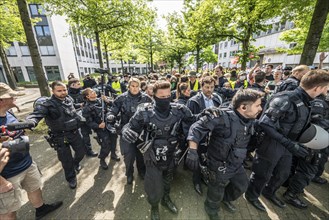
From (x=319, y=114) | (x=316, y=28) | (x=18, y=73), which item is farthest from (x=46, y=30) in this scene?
(x=319, y=114)

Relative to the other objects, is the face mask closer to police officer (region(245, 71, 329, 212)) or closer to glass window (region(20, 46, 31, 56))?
police officer (region(245, 71, 329, 212))

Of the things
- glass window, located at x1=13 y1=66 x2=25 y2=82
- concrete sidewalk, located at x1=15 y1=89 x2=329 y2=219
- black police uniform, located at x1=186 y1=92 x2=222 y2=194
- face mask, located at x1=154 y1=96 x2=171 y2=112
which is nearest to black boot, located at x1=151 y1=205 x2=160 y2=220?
concrete sidewalk, located at x1=15 y1=89 x2=329 y2=219

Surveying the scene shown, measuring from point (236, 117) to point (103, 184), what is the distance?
3165mm

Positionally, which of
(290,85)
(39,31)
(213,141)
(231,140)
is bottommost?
(213,141)

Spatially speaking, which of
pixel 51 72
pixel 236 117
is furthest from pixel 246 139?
pixel 51 72

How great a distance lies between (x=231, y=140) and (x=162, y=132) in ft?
3.39

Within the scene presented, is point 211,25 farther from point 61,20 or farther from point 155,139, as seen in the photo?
point 61,20

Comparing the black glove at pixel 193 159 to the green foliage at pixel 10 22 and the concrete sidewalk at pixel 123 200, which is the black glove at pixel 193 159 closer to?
the concrete sidewalk at pixel 123 200

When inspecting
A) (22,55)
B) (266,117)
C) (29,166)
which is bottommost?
(29,166)

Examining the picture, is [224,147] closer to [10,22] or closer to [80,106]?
[80,106]

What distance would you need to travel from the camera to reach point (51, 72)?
2645cm

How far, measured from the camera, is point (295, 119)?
8.13 feet

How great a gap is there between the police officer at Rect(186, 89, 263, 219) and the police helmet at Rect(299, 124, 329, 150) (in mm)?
856

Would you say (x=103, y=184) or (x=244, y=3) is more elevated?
(x=244, y=3)
